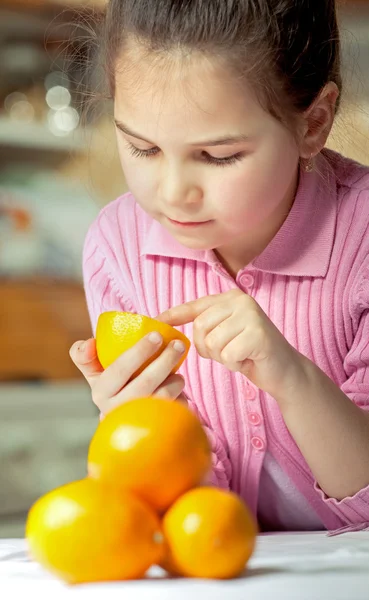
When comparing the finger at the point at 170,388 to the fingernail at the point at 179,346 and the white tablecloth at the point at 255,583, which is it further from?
the white tablecloth at the point at 255,583

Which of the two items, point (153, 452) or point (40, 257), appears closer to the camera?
point (153, 452)

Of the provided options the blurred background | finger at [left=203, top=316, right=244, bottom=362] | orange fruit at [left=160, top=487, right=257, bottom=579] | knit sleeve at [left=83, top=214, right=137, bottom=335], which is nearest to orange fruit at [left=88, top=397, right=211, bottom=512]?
orange fruit at [left=160, top=487, right=257, bottom=579]

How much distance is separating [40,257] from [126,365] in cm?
180

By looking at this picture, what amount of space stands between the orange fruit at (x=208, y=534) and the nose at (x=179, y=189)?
36cm

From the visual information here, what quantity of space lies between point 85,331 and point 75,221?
0.34 m

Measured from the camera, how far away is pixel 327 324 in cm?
109

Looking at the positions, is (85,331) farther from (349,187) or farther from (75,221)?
(349,187)

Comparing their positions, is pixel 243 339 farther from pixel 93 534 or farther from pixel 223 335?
pixel 93 534

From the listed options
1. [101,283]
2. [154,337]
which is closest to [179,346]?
[154,337]

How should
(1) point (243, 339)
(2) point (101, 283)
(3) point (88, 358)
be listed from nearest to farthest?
1. (1) point (243, 339)
2. (3) point (88, 358)
3. (2) point (101, 283)

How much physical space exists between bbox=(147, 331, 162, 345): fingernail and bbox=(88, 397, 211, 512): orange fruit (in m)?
0.23

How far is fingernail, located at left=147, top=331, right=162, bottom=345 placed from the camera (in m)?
0.86

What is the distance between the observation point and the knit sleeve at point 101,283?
121 cm

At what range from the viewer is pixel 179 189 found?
0.87 m
